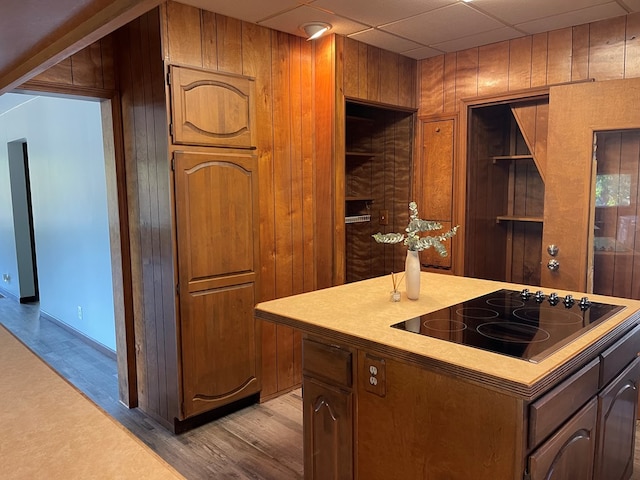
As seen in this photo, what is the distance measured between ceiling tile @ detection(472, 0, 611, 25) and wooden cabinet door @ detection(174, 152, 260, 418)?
167 centimetres

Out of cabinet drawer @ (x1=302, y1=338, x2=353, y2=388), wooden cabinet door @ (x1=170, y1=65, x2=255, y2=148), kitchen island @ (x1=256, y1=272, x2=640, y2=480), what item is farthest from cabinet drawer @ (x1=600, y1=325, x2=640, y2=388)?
wooden cabinet door @ (x1=170, y1=65, x2=255, y2=148)

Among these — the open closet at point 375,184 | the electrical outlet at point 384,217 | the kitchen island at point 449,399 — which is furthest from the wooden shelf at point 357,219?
the kitchen island at point 449,399

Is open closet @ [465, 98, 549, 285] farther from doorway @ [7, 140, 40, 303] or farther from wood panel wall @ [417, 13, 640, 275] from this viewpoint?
doorway @ [7, 140, 40, 303]

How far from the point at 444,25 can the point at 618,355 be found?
86.6 inches

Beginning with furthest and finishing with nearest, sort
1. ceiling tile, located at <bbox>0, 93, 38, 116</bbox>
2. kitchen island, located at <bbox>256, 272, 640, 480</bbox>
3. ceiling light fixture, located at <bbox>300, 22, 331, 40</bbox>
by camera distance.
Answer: ceiling tile, located at <bbox>0, 93, 38, 116</bbox> < ceiling light fixture, located at <bbox>300, 22, 331, 40</bbox> < kitchen island, located at <bbox>256, 272, 640, 480</bbox>

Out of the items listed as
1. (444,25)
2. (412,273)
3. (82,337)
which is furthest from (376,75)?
(82,337)

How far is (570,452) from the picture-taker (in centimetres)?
165

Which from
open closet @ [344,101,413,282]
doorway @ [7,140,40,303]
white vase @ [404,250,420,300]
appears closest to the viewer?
white vase @ [404,250,420,300]

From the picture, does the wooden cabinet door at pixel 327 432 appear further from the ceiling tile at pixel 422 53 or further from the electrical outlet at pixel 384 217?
the ceiling tile at pixel 422 53

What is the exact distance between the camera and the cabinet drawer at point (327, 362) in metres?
1.82

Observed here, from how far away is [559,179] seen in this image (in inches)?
124

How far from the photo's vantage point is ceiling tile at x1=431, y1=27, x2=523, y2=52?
3.25 m

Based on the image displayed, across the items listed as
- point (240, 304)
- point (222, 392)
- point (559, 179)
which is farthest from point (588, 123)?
point (222, 392)

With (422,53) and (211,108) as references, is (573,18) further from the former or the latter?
(211,108)
